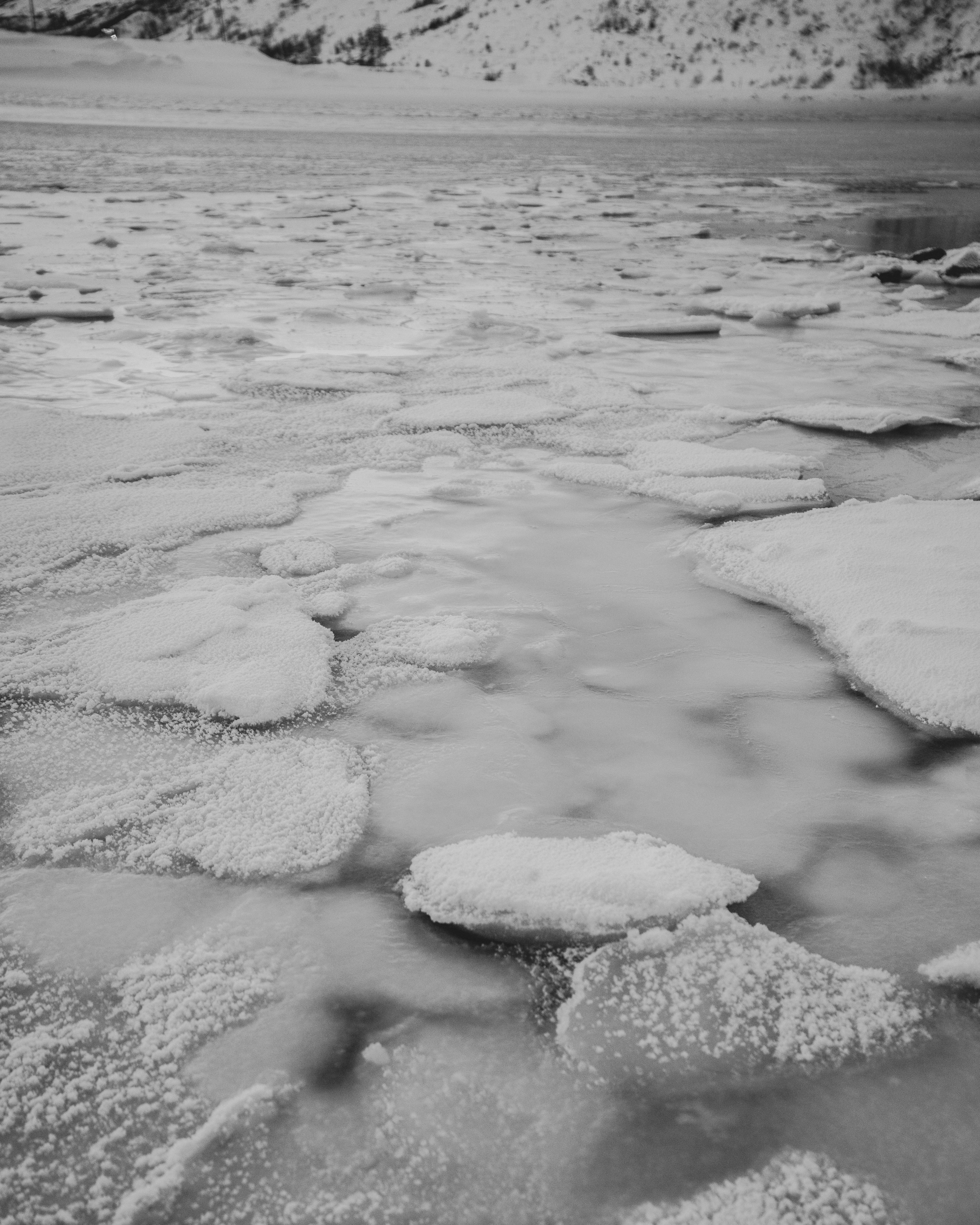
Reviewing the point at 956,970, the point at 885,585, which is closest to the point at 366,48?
the point at 885,585

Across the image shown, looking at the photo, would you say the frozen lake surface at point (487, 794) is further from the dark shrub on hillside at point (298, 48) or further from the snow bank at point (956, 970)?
the dark shrub on hillside at point (298, 48)

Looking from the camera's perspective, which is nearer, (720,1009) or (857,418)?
(720,1009)

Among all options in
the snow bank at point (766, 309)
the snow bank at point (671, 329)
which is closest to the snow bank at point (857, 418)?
the snow bank at point (671, 329)

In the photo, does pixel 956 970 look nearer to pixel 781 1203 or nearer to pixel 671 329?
pixel 781 1203

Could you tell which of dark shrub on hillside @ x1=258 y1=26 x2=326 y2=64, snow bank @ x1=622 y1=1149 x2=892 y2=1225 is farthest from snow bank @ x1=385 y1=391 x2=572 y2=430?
dark shrub on hillside @ x1=258 y1=26 x2=326 y2=64

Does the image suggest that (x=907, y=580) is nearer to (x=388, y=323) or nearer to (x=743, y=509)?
(x=743, y=509)

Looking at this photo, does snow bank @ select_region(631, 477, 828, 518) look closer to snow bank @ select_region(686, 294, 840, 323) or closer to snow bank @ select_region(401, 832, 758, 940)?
snow bank @ select_region(401, 832, 758, 940)
